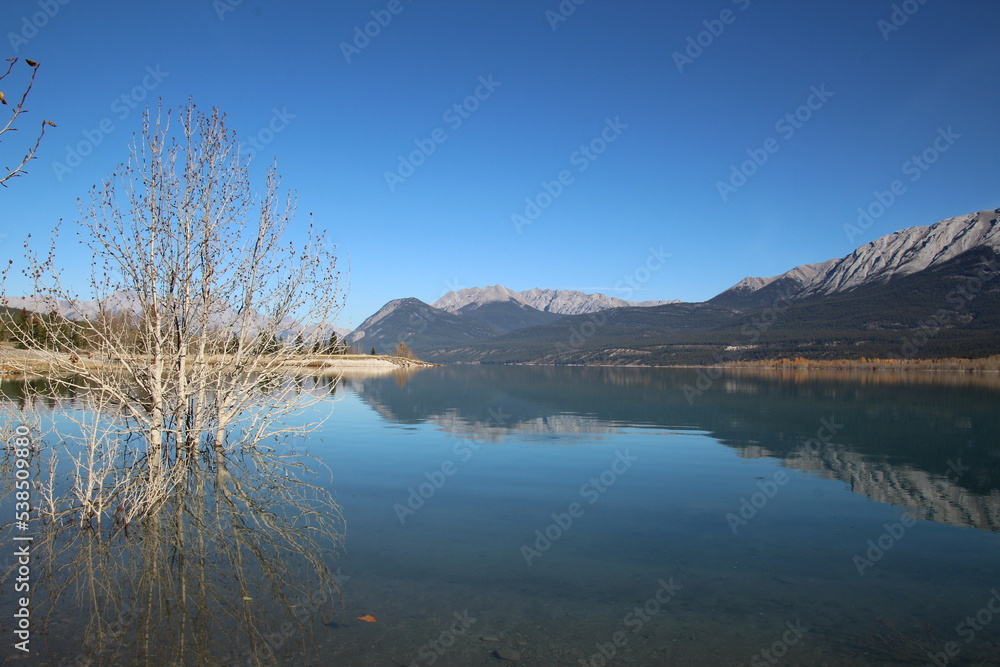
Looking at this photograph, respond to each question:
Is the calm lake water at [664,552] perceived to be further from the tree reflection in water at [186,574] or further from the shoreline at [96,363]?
the shoreline at [96,363]

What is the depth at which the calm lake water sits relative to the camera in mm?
7660

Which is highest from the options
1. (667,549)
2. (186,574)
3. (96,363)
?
(96,363)

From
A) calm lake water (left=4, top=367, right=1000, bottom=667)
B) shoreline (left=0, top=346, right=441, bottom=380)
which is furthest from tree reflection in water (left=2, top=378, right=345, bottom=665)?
shoreline (left=0, top=346, right=441, bottom=380)

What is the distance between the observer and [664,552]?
11.3 m

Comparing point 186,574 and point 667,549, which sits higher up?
point 186,574

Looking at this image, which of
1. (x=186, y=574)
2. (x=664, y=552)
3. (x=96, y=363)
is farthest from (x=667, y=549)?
(x=96, y=363)

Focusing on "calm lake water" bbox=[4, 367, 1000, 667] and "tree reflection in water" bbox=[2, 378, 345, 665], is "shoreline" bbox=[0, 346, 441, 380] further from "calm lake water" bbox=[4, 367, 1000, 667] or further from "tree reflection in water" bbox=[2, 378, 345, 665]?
"calm lake water" bbox=[4, 367, 1000, 667]

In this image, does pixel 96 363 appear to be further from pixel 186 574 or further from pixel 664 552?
pixel 664 552

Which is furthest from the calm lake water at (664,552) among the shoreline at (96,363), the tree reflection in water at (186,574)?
the shoreline at (96,363)

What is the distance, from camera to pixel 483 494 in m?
16.0

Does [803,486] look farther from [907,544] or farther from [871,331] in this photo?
[871,331]

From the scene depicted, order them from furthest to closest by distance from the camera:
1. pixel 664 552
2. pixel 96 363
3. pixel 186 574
→ pixel 96 363 < pixel 664 552 < pixel 186 574

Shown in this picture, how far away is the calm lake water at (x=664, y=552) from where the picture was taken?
7.66 m

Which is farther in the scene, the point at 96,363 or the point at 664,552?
the point at 96,363
